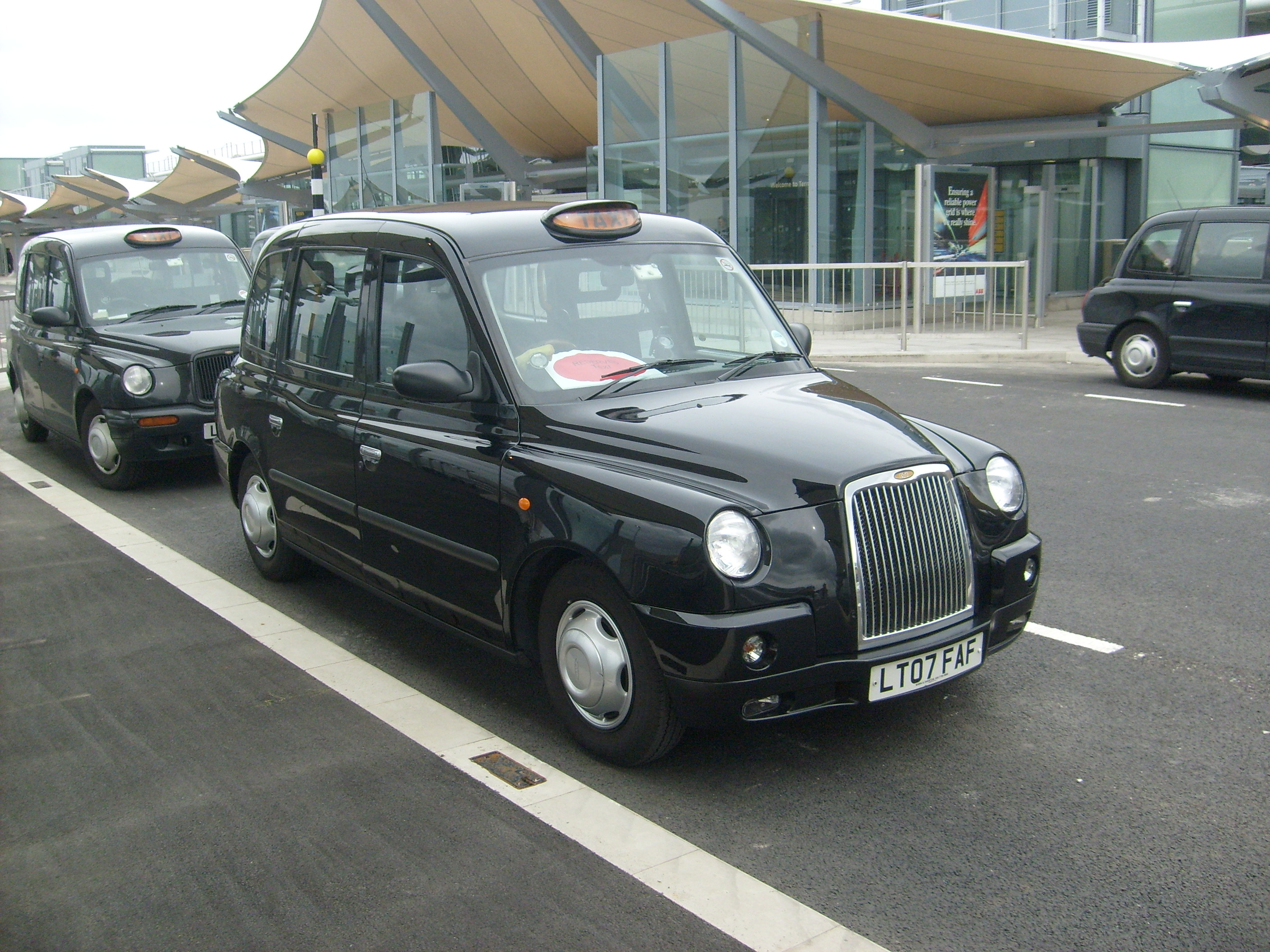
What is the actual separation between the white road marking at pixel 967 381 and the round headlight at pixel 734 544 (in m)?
10.3

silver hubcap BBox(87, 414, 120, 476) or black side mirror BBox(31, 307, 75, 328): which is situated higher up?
black side mirror BBox(31, 307, 75, 328)

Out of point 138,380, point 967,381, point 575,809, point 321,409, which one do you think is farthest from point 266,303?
point 967,381

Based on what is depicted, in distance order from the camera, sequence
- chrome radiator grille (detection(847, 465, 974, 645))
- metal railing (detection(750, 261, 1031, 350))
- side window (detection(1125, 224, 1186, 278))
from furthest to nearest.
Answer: metal railing (detection(750, 261, 1031, 350)), side window (detection(1125, 224, 1186, 278)), chrome radiator grille (detection(847, 465, 974, 645))

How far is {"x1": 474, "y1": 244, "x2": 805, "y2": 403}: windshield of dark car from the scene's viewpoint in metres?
4.44

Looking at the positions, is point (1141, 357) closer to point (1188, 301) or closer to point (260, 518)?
point (1188, 301)

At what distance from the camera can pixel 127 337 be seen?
29.7 ft

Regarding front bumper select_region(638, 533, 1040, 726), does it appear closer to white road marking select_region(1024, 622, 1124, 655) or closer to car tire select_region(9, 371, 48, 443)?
white road marking select_region(1024, 622, 1124, 655)

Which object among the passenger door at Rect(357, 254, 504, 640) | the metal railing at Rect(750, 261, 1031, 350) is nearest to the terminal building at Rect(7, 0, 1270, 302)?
the metal railing at Rect(750, 261, 1031, 350)

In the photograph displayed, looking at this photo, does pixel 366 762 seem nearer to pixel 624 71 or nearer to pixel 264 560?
pixel 264 560

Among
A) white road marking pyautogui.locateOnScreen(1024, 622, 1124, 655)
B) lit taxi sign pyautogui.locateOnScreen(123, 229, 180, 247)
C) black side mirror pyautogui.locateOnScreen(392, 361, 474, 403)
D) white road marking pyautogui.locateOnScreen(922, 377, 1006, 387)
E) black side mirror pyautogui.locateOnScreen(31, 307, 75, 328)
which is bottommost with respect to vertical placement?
white road marking pyautogui.locateOnScreen(1024, 622, 1124, 655)

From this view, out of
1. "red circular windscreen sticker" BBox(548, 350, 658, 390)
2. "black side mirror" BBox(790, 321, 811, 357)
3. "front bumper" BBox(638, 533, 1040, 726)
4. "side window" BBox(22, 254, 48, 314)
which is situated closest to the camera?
"front bumper" BBox(638, 533, 1040, 726)

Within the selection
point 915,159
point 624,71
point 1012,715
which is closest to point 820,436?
point 1012,715

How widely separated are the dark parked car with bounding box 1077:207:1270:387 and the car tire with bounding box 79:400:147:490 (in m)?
9.89

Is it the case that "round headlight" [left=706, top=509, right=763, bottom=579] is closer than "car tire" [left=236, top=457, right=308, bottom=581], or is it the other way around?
"round headlight" [left=706, top=509, right=763, bottom=579]
